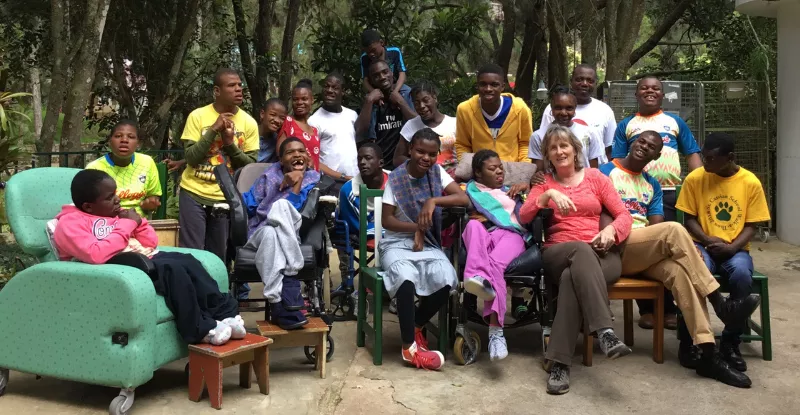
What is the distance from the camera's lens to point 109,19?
10.3m

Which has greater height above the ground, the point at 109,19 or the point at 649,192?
the point at 109,19

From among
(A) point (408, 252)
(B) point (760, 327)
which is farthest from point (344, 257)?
(B) point (760, 327)

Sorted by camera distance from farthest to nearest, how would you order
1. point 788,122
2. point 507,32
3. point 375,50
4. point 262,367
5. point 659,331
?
point 507,32 < point 788,122 < point 375,50 < point 659,331 < point 262,367

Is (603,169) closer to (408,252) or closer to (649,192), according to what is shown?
(649,192)

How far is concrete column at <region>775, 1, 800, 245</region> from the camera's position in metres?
8.91

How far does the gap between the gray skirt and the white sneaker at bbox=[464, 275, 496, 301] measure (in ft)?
0.41

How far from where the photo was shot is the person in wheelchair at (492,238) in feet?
15.1

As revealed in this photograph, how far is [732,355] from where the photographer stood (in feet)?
15.3

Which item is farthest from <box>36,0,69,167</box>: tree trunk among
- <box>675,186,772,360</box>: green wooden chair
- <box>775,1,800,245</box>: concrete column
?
<box>775,1,800,245</box>: concrete column

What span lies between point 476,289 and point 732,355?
1.53 meters

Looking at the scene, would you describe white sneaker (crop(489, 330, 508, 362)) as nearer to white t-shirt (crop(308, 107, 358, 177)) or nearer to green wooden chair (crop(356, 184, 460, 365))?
green wooden chair (crop(356, 184, 460, 365))

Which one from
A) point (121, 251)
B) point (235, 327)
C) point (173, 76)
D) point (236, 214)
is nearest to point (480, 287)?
point (235, 327)

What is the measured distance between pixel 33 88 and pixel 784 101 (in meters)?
18.1

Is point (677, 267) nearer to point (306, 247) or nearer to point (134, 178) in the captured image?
point (306, 247)
